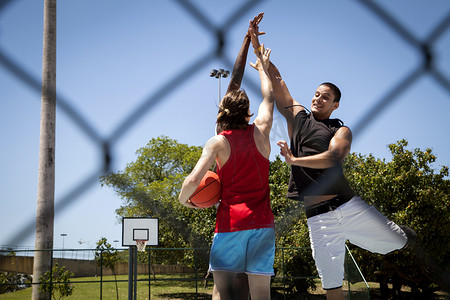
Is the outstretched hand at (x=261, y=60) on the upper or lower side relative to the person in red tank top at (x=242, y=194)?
upper

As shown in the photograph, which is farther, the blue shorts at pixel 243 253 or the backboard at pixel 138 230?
the backboard at pixel 138 230

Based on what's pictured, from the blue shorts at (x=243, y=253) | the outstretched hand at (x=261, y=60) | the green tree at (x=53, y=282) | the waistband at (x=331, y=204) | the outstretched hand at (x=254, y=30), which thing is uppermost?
the outstretched hand at (x=254, y=30)

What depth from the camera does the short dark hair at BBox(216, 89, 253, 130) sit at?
1976 mm

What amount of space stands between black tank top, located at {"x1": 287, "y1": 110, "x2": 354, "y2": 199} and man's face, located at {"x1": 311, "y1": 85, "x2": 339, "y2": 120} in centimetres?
5

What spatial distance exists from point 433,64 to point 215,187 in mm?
1100

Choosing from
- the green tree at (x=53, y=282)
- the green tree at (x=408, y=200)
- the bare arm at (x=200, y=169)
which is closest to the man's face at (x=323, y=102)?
the bare arm at (x=200, y=169)

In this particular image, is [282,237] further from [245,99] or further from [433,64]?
[433,64]

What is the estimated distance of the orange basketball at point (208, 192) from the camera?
1884 mm

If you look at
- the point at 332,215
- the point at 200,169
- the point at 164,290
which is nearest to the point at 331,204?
the point at 332,215

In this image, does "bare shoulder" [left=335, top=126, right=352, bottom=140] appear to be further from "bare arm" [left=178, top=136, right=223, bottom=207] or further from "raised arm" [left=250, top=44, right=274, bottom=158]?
"bare arm" [left=178, top=136, right=223, bottom=207]

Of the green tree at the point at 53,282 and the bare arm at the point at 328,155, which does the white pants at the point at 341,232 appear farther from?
the green tree at the point at 53,282

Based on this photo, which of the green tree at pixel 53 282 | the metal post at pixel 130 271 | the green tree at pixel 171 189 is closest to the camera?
the metal post at pixel 130 271

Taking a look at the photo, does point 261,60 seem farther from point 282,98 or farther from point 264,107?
point 282,98

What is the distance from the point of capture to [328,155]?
1907 millimetres
